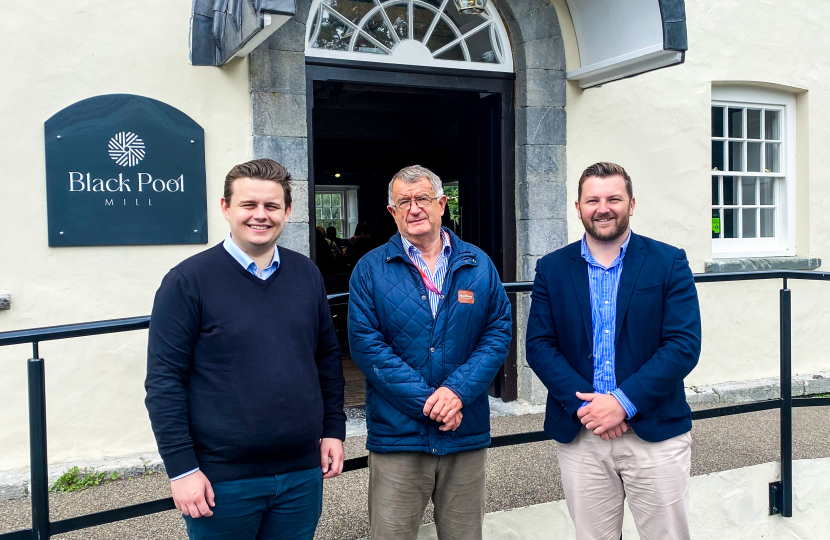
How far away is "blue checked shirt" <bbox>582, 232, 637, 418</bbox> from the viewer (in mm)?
2656

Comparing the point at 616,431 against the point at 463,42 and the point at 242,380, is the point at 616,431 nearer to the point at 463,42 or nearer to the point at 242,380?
the point at 242,380

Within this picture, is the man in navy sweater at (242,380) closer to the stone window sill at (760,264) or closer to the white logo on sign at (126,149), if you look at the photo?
the white logo on sign at (126,149)

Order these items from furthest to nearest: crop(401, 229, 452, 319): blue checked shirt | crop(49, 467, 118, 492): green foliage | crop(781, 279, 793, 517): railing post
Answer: crop(49, 467, 118, 492): green foliage, crop(781, 279, 793, 517): railing post, crop(401, 229, 452, 319): blue checked shirt

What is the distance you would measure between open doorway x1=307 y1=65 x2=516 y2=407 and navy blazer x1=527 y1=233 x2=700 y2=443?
40.5 inches

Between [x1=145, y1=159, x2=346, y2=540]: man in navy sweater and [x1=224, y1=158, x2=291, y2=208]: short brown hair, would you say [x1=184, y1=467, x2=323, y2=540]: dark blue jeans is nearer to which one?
[x1=145, y1=159, x2=346, y2=540]: man in navy sweater

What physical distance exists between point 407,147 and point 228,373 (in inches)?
426

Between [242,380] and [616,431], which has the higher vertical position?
[242,380]

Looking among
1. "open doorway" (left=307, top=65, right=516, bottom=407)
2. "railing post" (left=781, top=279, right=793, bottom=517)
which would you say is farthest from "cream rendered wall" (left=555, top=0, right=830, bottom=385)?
"railing post" (left=781, top=279, right=793, bottom=517)

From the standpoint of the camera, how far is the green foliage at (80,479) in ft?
14.5

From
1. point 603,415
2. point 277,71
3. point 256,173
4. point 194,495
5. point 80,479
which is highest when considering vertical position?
point 277,71

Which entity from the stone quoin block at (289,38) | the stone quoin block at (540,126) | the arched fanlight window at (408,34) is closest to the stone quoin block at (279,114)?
the stone quoin block at (289,38)

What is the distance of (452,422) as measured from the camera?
8.18 feet

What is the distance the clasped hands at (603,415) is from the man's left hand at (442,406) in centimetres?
46

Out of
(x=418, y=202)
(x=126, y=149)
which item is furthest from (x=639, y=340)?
(x=126, y=149)
